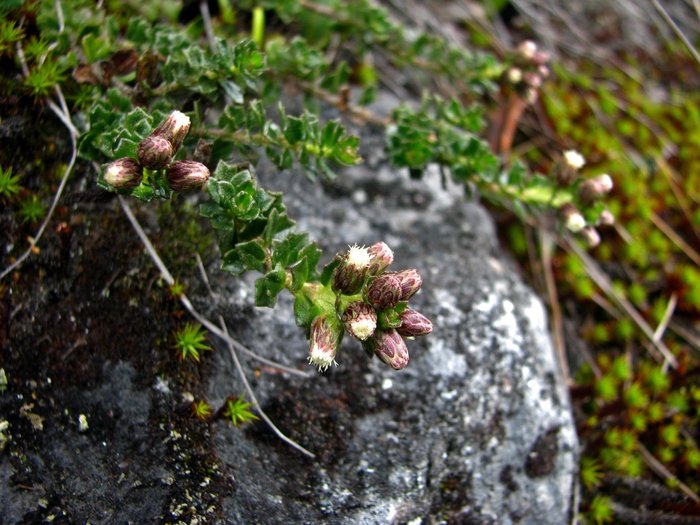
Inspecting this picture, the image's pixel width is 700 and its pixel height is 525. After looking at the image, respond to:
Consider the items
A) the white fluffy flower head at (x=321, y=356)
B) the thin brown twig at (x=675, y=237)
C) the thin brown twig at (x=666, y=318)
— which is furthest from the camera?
the thin brown twig at (x=675, y=237)

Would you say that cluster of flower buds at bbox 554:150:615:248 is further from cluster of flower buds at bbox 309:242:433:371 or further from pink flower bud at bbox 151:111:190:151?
pink flower bud at bbox 151:111:190:151

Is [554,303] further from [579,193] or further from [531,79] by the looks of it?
[531,79]

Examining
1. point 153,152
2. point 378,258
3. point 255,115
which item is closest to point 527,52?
point 255,115

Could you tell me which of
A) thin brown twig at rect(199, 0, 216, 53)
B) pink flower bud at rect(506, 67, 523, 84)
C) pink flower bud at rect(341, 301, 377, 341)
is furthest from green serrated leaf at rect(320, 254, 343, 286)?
pink flower bud at rect(506, 67, 523, 84)

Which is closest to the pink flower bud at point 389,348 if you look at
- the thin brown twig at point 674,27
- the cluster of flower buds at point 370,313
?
the cluster of flower buds at point 370,313

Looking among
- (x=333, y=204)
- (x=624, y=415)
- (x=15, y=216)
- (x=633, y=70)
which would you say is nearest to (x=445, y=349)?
(x=333, y=204)

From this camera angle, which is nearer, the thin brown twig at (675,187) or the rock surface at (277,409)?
the rock surface at (277,409)

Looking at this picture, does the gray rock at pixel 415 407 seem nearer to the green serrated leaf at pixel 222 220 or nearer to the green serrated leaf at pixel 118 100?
the green serrated leaf at pixel 222 220
